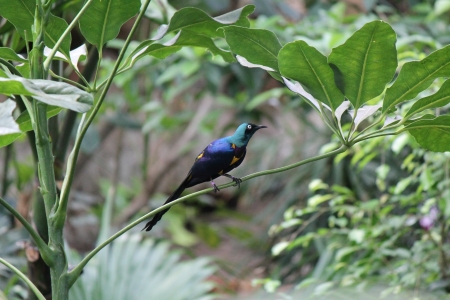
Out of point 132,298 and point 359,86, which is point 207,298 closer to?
point 132,298

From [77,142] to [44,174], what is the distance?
54 mm

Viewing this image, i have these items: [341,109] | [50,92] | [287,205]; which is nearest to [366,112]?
[341,109]

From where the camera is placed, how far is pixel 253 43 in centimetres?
72

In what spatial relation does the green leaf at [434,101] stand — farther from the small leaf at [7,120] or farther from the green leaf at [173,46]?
the small leaf at [7,120]

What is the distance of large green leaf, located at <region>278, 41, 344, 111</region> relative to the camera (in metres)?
0.69

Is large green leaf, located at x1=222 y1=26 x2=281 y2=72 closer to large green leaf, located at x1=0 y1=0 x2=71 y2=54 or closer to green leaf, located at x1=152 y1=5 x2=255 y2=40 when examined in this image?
green leaf, located at x1=152 y1=5 x2=255 y2=40

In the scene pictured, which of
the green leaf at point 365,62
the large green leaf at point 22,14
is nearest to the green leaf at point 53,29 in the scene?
the large green leaf at point 22,14

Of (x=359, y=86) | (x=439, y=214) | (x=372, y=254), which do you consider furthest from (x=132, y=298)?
(x=359, y=86)

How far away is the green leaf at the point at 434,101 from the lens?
714mm

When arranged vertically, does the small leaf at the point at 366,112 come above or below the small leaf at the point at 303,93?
below

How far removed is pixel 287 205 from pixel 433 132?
84.8 inches

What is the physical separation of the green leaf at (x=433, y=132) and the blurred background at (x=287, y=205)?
65cm

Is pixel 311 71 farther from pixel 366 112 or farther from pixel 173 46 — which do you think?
pixel 173 46

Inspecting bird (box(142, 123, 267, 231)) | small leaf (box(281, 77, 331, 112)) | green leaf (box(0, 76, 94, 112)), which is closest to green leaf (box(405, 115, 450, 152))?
small leaf (box(281, 77, 331, 112))
